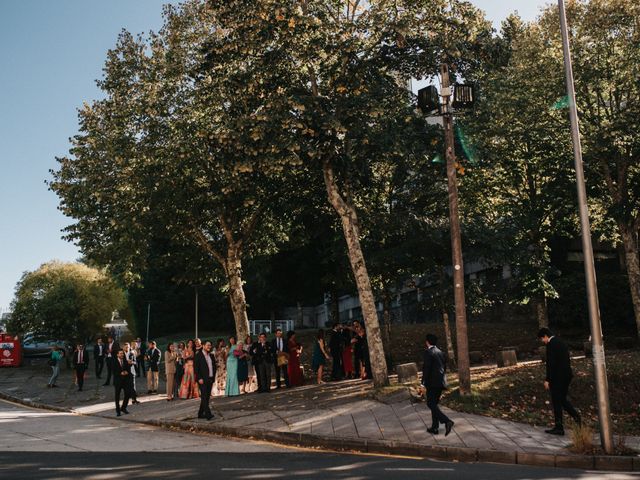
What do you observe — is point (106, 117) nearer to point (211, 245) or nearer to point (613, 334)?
point (211, 245)

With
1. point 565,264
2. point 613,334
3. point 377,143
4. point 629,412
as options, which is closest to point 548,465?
point 629,412

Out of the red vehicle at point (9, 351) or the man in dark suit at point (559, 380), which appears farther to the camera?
the red vehicle at point (9, 351)

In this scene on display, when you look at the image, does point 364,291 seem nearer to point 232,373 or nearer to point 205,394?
point 205,394

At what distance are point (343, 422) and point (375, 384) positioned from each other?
3.67 meters

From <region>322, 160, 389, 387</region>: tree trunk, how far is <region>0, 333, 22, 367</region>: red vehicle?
30.2 m

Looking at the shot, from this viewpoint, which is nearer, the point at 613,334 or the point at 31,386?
the point at 31,386

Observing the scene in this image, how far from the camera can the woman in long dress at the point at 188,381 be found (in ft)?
62.8

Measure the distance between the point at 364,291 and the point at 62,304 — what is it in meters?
29.4

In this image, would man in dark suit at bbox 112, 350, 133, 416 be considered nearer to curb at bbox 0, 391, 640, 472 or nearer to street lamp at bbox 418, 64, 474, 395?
curb at bbox 0, 391, 640, 472

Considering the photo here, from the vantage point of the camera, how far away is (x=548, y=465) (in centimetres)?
909

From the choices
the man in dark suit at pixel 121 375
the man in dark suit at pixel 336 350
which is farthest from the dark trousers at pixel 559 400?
the man in dark suit at pixel 121 375

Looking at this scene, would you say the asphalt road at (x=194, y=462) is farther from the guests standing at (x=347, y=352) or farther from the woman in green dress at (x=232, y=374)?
the guests standing at (x=347, y=352)

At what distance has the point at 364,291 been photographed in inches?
644

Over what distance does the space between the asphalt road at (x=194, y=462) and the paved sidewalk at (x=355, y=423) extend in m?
0.65
